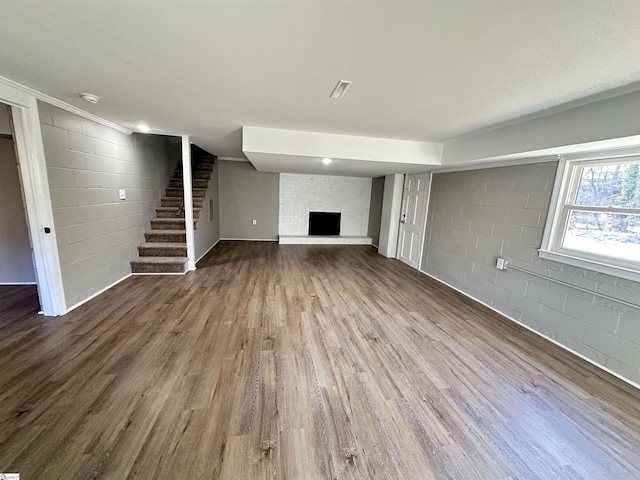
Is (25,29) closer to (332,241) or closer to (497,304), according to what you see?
(497,304)

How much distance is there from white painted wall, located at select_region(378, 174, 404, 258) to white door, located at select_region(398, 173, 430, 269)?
4.7 inches

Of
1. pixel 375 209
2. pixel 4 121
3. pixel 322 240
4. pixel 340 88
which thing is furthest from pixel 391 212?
pixel 4 121

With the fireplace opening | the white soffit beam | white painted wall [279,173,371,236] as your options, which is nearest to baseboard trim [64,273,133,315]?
the white soffit beam

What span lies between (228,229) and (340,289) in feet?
14.0

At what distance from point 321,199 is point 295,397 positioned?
5.76 m

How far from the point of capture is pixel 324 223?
718cm

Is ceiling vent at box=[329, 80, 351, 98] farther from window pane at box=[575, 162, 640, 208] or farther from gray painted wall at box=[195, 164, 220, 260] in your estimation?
gray painted wall at box=[195, 164, 220, 260]

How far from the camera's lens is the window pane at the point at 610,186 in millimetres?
2121

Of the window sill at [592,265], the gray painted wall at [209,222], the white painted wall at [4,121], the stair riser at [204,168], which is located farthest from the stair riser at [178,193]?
the window sill at [592,265]

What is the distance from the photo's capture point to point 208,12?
1166mm

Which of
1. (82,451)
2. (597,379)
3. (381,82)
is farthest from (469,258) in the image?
(82,451)

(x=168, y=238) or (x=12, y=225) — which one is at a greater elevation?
(x=12, y=225)

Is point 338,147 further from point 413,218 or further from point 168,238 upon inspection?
point 168,238

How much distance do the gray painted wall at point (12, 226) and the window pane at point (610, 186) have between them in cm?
613
